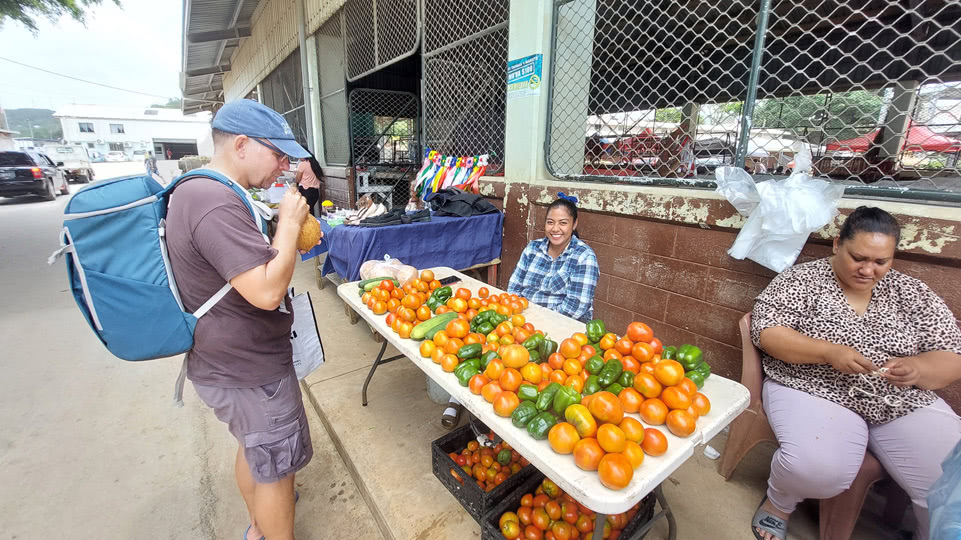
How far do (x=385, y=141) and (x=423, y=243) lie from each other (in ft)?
15.2

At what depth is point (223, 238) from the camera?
1.20m

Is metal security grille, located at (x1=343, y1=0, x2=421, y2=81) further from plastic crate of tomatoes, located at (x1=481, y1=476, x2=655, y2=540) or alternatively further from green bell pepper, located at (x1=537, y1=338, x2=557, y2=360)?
plastic crate of tomatoes, located at (x1=481, y1=476, x2=655, y2=540)

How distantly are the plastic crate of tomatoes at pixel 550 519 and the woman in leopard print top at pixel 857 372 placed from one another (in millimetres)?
683

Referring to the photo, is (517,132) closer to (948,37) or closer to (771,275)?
(771,275)

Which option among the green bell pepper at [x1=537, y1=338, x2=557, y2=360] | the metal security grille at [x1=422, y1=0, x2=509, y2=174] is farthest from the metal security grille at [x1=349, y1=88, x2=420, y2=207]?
the green bell pepper at [x1=537, y1=338, x2=557, y2=360]

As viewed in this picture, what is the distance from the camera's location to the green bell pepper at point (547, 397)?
1295mm

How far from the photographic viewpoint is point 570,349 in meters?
1.59

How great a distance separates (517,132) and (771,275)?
230 centimetres

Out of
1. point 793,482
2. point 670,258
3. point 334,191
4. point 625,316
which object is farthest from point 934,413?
point 334,191

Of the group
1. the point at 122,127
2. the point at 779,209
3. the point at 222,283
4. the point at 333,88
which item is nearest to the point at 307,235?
the point at 222,283

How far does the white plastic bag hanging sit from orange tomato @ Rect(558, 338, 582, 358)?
1.34m

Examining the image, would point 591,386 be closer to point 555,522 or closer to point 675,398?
point 675,398

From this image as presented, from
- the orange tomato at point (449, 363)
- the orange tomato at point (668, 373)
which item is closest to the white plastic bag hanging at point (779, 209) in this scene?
the orange tomato at point (668, 373)

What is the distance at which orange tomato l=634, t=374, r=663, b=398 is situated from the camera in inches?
51.9
